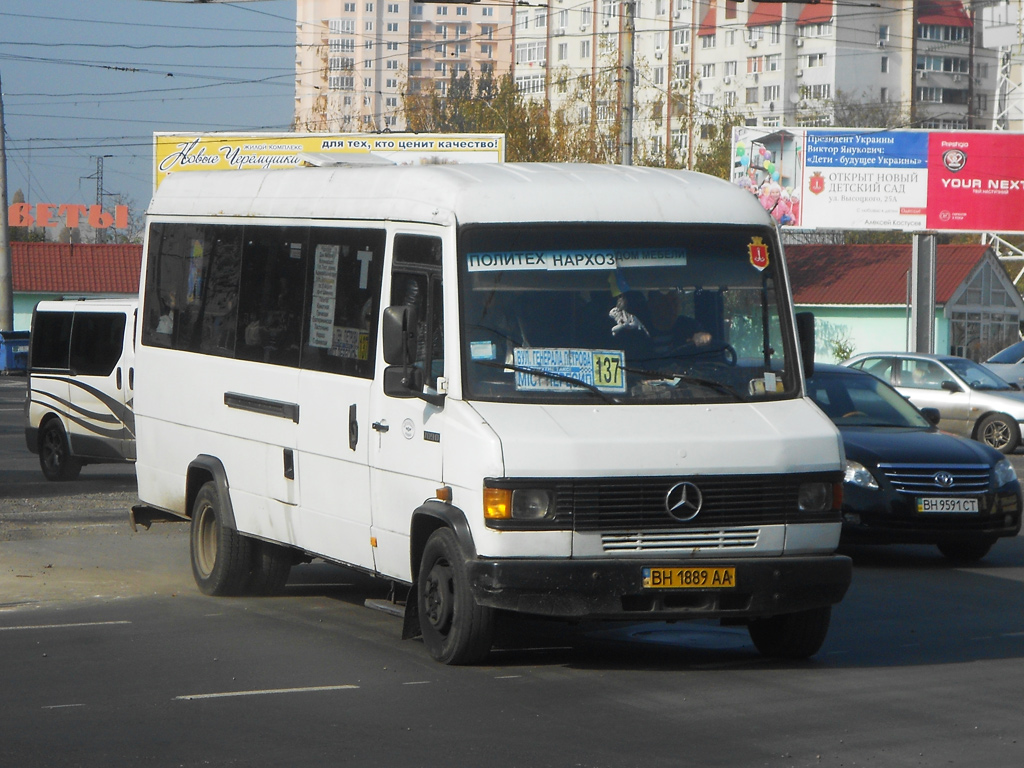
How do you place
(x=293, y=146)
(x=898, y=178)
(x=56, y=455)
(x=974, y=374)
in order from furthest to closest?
1. (x=898, y=178)
2. (x=293, y=146)
3. (x=974, y=374)
4. (x=56, y=455)

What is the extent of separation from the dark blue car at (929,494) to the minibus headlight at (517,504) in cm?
508

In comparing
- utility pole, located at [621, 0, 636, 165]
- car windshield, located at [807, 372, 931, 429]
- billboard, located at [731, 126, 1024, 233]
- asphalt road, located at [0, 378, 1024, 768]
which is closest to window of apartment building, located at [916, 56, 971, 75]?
billboard, located at [731, 126, 1024, 233]

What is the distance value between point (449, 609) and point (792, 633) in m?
1.83

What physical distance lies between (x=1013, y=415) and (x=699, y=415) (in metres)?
18.6

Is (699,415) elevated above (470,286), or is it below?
below

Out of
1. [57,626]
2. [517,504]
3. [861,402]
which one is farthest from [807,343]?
[861,402]

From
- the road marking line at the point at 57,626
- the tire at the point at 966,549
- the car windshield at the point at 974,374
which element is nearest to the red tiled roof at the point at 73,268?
the car windshield at the point at 974,374

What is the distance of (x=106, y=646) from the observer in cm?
870

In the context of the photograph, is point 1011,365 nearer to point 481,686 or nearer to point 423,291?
point 423,291

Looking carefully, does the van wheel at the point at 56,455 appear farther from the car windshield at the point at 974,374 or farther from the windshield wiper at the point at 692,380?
the car windshield at the point at 974,374

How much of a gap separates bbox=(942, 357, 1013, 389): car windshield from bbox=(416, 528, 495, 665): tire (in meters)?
18.9

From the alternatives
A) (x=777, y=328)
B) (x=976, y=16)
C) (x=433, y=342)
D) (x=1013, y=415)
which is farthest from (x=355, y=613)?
(x=976, y=16)

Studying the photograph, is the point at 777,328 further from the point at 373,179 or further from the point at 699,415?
the point at 373,179

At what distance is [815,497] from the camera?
789cm
